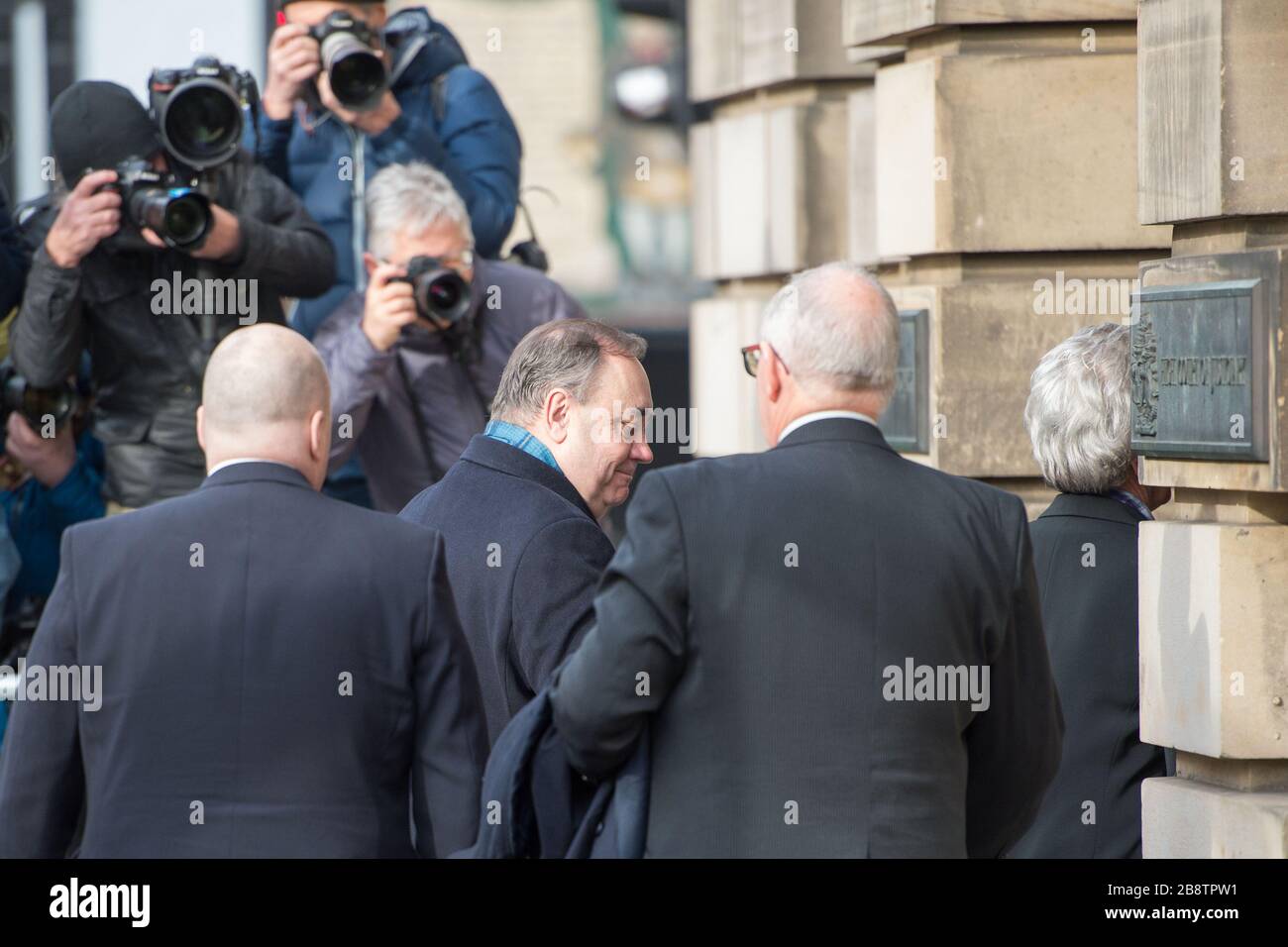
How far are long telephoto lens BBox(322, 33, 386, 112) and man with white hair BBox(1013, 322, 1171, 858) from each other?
8.34 ft

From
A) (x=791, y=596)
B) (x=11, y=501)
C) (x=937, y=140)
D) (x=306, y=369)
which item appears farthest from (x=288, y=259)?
(x=791, y=596)

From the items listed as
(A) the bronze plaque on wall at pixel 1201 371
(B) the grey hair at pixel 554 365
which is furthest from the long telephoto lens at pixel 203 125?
Answer: (A) the bronze plaque on wall at pixel 1201 371

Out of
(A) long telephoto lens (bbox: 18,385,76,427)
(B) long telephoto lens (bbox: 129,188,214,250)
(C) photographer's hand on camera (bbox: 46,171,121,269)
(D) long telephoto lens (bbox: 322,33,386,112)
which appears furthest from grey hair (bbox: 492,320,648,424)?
(A) long telephoto lens (bbox: 18,385,76,427)

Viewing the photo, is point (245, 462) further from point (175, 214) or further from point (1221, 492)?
point (175, 214)

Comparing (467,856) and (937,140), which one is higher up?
(937,140)

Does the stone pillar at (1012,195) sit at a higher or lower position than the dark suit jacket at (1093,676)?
higher

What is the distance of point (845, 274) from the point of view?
10.6ft

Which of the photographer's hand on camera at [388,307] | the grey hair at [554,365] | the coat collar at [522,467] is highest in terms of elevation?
the photographer's hand on camera at [388,307]

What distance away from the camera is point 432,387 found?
5961mm

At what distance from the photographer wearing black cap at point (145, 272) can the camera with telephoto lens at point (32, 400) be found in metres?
0.08

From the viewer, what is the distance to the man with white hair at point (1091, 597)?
3.90 m

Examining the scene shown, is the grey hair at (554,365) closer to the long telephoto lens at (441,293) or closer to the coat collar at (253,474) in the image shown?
the coat collar at (253,474)
